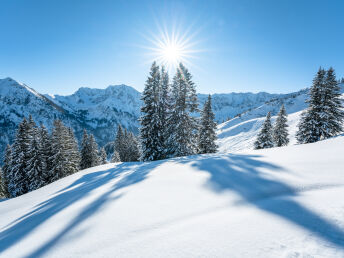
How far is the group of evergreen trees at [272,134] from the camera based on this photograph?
23.3m

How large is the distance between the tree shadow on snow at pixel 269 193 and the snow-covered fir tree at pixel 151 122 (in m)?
13.3

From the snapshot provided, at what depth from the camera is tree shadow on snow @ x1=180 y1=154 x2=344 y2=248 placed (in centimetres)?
213

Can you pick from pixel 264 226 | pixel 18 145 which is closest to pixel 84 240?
pixel 264 226

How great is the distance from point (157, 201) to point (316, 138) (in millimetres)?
23266

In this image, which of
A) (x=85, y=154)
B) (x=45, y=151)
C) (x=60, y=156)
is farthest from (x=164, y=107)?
(x=85, y=154)

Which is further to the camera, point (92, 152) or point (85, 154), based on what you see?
point (92, 152)

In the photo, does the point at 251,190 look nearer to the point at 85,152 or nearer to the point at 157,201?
the point at 157,201

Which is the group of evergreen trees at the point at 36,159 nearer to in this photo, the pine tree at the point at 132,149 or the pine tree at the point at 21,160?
the pine tree at the point at 21,160

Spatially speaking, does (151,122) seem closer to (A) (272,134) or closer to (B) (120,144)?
(A) (272,134)

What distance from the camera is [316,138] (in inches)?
723

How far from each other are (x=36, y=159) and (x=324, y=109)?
39.6 m

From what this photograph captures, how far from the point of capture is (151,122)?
18172 millimetres

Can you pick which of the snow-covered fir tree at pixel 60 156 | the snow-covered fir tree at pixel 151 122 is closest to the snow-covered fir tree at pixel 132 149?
the snow-covered fir tree at pixel 60 156

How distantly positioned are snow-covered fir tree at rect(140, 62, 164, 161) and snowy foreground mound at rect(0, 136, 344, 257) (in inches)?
547
